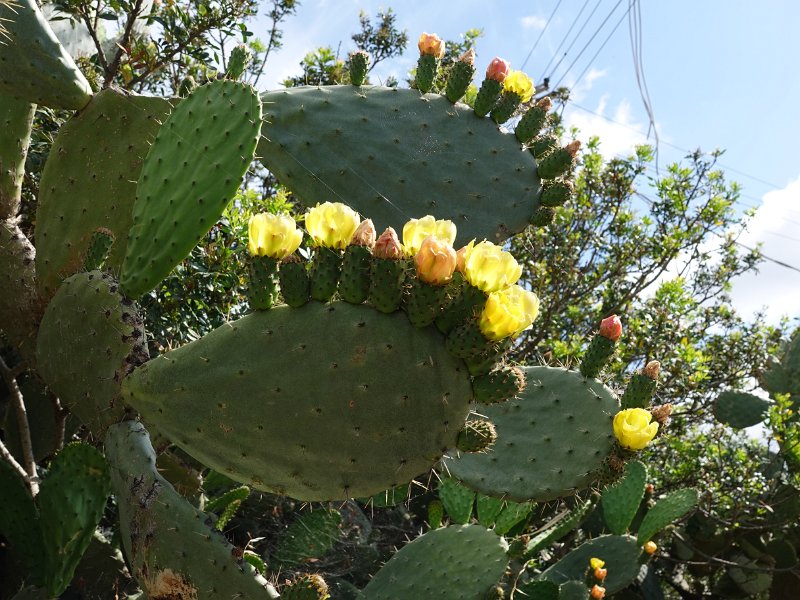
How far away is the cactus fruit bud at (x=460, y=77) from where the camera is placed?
2.21 meters

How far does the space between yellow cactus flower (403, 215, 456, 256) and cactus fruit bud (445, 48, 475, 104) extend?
42.3 inches

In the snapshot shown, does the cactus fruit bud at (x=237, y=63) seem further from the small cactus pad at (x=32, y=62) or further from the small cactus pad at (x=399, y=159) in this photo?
the small cactus pad at (x=32, y=62)

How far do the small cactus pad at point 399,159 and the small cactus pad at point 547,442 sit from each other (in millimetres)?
493

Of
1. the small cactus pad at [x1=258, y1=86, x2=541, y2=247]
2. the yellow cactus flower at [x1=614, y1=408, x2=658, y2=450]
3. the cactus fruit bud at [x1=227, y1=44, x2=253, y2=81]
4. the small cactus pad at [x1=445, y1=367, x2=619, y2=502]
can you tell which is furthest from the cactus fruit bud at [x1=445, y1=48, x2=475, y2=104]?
the yellow cactus flower at [x1=614, y1=408, x2=658, y2=450]

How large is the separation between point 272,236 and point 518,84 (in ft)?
4.00

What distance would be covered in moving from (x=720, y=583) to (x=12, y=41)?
181 inches

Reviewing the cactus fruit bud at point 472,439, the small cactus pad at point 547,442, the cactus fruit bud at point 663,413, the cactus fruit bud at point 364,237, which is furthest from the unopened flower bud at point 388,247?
the cactus fruit bud at point 663,413

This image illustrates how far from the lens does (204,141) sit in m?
1.63

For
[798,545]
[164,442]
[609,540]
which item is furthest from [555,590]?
[798,545]

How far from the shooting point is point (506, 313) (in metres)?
1.23

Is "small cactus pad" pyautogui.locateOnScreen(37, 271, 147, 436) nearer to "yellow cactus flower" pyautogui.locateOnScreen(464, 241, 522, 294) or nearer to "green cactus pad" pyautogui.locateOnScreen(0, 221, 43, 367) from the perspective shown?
"green cactus pad" pyautogui.locateOnScreen(0, 221, 43, 367)

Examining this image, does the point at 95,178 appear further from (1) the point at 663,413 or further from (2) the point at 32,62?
(1) the point at 663,413

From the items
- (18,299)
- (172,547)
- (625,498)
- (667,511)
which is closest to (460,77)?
(18,299)

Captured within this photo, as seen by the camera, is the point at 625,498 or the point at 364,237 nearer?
the point at 364,237
